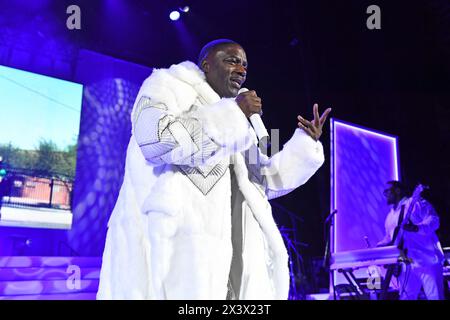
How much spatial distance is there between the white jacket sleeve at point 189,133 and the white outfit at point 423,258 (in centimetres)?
332

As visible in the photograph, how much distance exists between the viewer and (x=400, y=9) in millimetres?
5578

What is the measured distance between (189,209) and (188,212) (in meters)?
0.01

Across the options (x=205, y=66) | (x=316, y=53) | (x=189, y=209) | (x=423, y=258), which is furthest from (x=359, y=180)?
(x=189, y=209)

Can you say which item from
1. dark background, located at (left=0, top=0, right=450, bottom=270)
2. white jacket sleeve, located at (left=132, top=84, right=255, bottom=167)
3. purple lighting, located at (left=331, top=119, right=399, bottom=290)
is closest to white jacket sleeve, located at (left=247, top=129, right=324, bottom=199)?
white jacket sleeve, located at (left=132, top=84, right=255, bottom=167)

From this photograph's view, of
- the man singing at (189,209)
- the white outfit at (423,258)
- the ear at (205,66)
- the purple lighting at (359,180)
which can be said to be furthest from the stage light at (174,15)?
the man singing at (189,209)

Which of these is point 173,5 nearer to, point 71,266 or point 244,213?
point 71,266

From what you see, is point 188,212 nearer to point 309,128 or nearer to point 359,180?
point 309,128

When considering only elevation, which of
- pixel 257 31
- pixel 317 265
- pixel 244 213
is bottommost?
pixel 317 265

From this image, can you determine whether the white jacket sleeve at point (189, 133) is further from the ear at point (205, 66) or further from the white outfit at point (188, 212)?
the ear at point (205, 66)

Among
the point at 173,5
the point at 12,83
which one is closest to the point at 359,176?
the point at 173,5

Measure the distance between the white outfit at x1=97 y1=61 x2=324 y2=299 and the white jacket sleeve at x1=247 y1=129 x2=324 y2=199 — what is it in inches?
5.9

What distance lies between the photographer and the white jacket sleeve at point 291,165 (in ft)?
5.52

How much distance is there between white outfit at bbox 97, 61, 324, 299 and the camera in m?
1.31

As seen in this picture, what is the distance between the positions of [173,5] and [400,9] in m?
2.74
